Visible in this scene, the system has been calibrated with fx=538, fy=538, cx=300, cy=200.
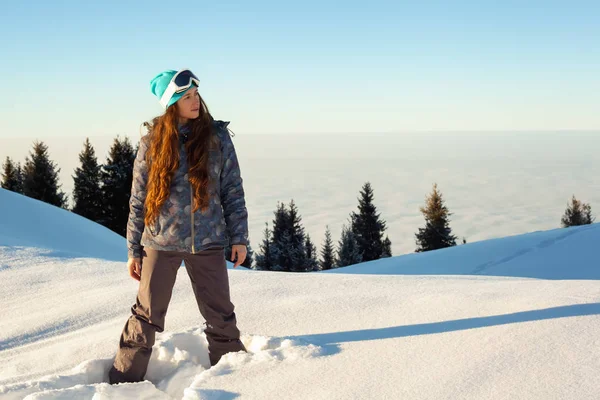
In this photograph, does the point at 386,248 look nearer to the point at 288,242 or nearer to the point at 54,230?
the point at 288,242

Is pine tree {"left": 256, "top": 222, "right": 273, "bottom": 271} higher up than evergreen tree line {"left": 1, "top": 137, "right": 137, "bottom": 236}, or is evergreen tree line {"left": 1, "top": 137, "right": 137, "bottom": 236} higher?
evergreen tree line {"left": 1, "top": 137, "right": 137, "bottom": 236}

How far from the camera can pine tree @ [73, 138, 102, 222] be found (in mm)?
33969

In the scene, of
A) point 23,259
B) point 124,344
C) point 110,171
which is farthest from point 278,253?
point 124,344

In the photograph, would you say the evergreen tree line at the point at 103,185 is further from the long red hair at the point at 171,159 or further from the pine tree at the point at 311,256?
the long red hair at the point at 171,159

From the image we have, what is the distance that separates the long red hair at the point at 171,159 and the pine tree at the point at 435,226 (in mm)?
42878

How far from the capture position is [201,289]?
3023 mm

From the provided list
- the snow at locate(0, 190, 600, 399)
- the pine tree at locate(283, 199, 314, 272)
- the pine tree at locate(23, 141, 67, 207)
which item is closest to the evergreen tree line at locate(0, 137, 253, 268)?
the pine tree at locate(23, 141, 67, 207)

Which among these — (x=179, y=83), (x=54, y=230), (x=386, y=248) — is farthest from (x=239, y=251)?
(x=386, y=248)

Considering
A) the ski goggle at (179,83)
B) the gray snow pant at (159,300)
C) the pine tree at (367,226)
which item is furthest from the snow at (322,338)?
the pine tree at (367,226)

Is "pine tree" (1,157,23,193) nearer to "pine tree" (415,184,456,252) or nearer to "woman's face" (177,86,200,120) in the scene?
"pine tree" (415,184,456,252)

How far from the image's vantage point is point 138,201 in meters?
2.96

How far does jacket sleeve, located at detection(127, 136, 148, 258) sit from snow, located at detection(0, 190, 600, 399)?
0.69 m

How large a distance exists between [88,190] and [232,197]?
33.9 metres

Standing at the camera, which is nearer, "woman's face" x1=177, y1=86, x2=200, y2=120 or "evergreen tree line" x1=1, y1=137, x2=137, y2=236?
"woman's face" x1=177, y1=86, x2=200, y2=120
